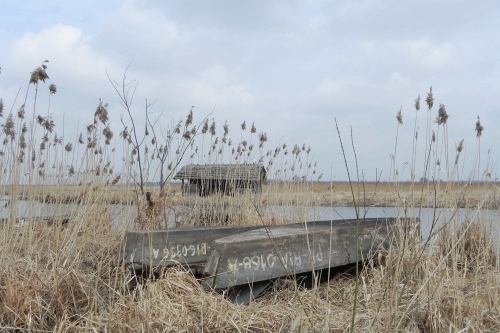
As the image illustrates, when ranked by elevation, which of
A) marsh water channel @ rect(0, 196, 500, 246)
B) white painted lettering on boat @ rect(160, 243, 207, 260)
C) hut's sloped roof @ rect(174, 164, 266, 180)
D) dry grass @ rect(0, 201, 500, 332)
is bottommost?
dry grass @ rect(0, 201, 500, 332)

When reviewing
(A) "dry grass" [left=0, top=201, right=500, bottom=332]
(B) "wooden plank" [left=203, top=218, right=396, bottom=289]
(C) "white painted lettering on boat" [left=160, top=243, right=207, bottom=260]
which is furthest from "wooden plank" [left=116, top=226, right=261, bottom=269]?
(B) "wooden plank" [left=203, top=218, right=396, bottom=289]

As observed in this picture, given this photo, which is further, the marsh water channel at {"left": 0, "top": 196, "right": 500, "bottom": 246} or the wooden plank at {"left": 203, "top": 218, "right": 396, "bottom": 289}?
the marsh water channel at {"left": 0, "top": 196, "right": 500, "bottom": 246}

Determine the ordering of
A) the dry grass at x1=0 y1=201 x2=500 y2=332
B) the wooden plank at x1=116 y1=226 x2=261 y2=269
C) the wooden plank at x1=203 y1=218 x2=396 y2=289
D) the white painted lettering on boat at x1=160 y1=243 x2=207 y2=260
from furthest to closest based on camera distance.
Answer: the white painted lettering on boat at x1=160 y1=243 x2=207 y2=260, the wooden plank at x1=116 y1=226 x2=261 y2=269, the wooden plank at x1=203 y1=218 x2=396 y2=289, the dry grass at x1=0 y1=201 x2=500 y2=332

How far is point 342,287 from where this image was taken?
4.03m

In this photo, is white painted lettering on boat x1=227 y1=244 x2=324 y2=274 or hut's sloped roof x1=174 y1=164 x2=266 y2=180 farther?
hut's sloped roof x1=174 y1=164 x2=266 y2=180

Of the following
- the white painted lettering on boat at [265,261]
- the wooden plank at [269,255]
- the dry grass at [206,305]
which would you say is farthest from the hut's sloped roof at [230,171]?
the dry grass at [206,305]

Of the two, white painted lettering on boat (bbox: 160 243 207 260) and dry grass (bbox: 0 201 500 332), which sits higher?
white painted lettering on boat (bbox: 160 243 207 260)

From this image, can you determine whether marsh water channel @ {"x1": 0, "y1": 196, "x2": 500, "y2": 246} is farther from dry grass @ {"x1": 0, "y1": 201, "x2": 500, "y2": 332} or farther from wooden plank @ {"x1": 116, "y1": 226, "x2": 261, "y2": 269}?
wooden plank @ {"x1": 116, "y1": 226, "x2": 261, "y2": 269}

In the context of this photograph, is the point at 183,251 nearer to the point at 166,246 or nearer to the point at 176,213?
the point at 166,246

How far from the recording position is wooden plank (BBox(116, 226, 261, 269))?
12.4ft

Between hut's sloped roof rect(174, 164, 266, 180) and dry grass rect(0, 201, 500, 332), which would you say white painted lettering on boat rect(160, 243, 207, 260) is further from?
hut's sloped roof rect(174, 164, 266, 180)

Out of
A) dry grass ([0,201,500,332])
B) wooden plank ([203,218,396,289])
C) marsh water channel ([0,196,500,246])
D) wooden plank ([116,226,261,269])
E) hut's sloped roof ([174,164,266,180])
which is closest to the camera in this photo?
dry grass ([0,201,500,332])

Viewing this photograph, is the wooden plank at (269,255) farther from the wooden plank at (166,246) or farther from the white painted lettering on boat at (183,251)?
the white painted lettering on boat at (183,251)

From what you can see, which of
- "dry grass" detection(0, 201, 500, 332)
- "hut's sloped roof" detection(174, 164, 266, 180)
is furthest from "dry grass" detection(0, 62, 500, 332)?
"hut's sloped roof" detection(174, 164, 266, 180)
